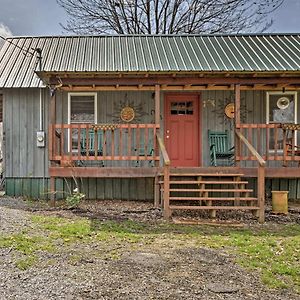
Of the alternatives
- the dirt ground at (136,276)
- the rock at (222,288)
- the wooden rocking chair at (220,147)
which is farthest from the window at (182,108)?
the rock at (222,288)

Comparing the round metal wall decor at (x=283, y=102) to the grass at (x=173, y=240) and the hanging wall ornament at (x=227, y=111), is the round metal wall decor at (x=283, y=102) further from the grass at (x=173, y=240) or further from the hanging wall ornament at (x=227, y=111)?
the grass at (x=173, y=240)

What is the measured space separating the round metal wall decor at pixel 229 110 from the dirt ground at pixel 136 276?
4946mm

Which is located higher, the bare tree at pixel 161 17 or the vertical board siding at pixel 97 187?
the bare tree at pixel 161 17

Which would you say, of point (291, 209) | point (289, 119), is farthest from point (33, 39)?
point (291, 209)

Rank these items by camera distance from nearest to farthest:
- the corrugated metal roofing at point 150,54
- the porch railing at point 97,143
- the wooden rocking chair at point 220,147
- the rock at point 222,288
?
the rock at point 222,288 < the porch railing at point 97,143 < the corrugated metal roofing at point 150,54 < the wooden rocking chair at point 220,147

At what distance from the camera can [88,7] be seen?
18.2m

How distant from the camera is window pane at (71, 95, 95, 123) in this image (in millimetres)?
9500

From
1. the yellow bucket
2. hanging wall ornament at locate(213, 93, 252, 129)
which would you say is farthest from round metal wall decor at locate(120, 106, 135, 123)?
the yellow bucket

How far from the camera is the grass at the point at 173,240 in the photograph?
4.34 metres

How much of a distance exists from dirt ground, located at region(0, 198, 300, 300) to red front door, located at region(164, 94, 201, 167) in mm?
4400

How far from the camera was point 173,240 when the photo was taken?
18.1 ft

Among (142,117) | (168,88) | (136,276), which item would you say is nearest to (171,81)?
(168,88)

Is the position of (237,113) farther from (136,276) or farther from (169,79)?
(136,276)

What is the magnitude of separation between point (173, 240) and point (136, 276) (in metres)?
1.64
